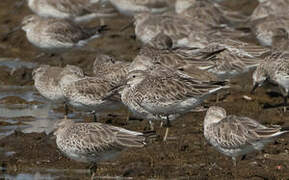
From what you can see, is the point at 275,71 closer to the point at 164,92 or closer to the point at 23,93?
the point at 164,92

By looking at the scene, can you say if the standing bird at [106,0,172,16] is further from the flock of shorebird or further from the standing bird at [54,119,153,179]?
the standing bird at [54,119,153,179]

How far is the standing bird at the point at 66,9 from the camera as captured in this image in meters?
22.5

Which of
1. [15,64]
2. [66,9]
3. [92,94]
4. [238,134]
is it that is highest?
[238,134]

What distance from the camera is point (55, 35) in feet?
63.3

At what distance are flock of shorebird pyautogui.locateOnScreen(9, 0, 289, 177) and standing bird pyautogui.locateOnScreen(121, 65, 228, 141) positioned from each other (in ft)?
0.06

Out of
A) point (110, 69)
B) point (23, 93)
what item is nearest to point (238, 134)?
point (110, 69)

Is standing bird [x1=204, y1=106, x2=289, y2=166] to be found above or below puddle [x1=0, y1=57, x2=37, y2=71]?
Answer: above

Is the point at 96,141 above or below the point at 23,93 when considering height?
above

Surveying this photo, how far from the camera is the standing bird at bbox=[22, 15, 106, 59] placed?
19.3m

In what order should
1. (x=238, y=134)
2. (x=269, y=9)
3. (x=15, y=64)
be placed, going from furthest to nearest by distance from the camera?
(x=269, y=9) < (x=15, y=64) < (x=238, y=134)

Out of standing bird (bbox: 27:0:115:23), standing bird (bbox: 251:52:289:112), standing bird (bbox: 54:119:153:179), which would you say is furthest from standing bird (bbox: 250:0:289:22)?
standing bird (bbox: 54:119:153:179)

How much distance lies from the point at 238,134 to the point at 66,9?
1245 centimetres

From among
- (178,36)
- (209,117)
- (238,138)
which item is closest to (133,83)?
(209,117)

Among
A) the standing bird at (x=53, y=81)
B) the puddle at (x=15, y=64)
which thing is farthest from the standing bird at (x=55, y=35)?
the standing bird at (x=53, y=81)
